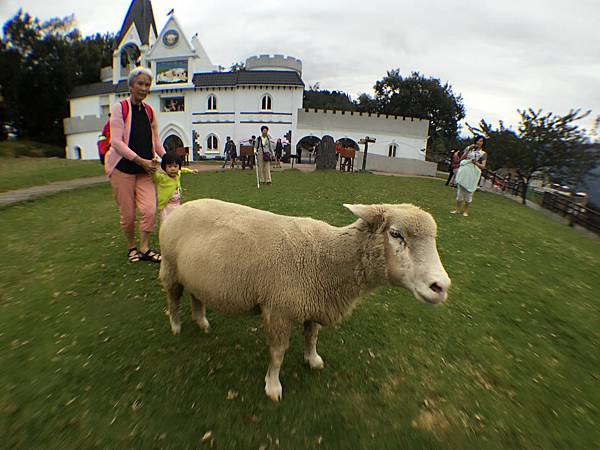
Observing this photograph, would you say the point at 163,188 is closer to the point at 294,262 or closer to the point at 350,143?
the point at 294,262

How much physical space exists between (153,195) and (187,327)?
250 centimetres

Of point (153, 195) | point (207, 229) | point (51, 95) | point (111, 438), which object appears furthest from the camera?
point (51, 95)

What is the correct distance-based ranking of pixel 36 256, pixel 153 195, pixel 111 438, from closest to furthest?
pixel 111 438 < pixel 153 195 < pixel 36 256

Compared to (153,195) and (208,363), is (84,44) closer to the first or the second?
(153,195)

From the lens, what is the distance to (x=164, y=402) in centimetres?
279

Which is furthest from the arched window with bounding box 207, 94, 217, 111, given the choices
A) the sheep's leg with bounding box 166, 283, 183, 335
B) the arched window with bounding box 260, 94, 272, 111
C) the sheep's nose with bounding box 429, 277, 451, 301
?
the sheep's nose with bounding box 429, 277, 451, 301

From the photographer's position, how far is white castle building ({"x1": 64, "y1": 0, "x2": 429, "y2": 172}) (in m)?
36.6

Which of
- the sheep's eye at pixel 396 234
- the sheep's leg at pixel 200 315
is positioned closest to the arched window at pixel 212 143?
the sheep's leg at pixel 200 315

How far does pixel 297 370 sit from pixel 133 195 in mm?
3947

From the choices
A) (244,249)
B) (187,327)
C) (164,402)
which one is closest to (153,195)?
(187,327)

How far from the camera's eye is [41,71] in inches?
1783

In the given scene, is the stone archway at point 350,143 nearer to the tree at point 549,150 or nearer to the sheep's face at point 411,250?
the tree at point 549,150

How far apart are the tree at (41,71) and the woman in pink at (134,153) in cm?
5541

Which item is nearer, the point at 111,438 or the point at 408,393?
the point at 111,438
